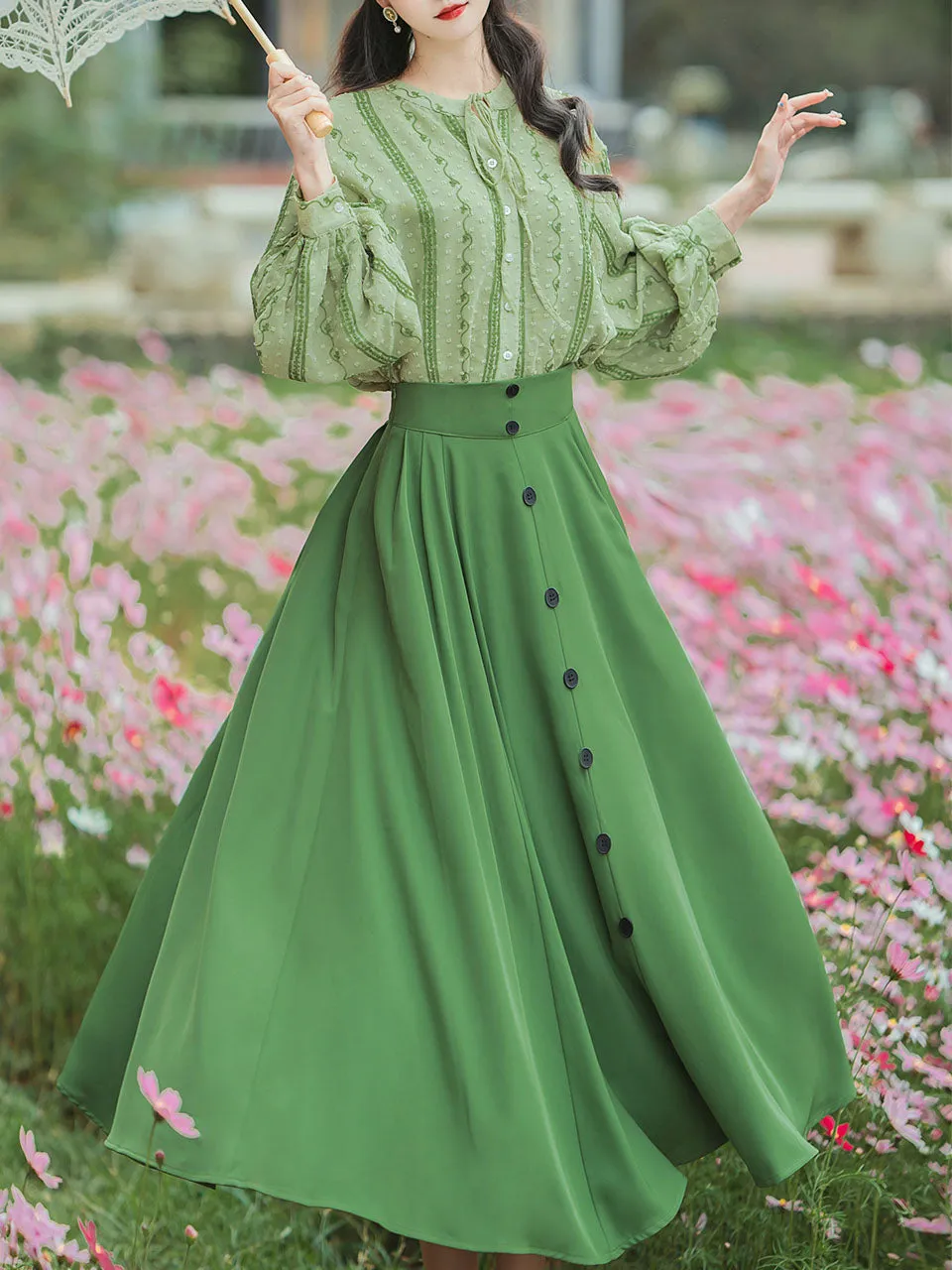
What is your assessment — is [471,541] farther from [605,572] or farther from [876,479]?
[876,479]

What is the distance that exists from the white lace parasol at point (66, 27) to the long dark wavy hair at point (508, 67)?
0.18 meters

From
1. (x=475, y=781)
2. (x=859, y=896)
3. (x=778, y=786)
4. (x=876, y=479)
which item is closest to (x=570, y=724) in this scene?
(x=475, y=781)

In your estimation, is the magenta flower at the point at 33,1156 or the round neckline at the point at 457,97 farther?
the round neckline at the point at 457,97

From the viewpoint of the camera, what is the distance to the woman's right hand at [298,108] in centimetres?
207

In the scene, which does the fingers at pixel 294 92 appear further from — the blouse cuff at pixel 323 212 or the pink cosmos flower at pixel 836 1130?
the pink cosmos flower at pixel 836 1130

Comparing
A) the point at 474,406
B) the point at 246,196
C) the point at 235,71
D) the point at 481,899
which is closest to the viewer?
the point at 481,899

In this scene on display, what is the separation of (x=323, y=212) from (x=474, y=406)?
34 centimetres

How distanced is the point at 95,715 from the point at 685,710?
5.19ft

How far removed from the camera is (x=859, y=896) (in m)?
3.08

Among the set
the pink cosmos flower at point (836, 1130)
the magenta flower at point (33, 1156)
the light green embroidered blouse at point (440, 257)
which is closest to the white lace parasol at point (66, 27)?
the light green embroidered blouse at point (440, 257)

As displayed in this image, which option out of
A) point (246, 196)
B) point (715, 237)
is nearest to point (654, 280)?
point (715, 237)

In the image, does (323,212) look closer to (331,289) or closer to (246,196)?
(331,289)

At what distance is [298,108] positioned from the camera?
2068mm

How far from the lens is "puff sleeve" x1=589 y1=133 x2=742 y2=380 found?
7.94ft
